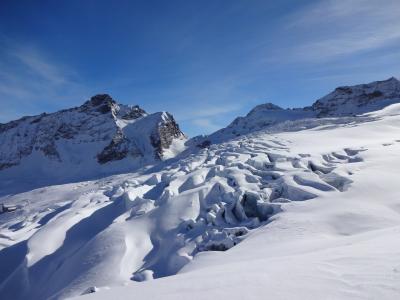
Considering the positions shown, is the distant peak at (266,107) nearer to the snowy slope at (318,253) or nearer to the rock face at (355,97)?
the rock face at (355,97)

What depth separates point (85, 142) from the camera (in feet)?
234

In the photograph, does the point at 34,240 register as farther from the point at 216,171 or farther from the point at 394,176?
the point at 394,176

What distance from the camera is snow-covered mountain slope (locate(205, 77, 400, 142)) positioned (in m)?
69.2

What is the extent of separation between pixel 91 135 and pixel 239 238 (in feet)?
226

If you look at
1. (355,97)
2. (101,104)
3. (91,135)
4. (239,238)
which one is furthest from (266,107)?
(239,238)

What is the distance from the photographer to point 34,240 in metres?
13.6

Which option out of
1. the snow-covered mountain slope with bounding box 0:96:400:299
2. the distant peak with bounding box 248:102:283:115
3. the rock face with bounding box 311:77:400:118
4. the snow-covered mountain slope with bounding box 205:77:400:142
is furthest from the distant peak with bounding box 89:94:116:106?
the snow-covered mountain slope with bounding box 0:96:400:299

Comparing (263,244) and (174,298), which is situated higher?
(174,298)

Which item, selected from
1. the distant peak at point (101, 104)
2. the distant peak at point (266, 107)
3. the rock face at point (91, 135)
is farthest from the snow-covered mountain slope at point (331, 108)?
the distant peak at point (101, 104)

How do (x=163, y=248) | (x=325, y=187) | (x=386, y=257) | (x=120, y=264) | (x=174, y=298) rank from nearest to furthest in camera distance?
(x=174, y=298), (x=386, y=257), (x=120, y=264), (x=163, y=248), (x=325, y=187)

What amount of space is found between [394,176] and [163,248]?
7.87 metres

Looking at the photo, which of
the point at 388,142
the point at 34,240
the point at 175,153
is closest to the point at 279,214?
the point at 34,240

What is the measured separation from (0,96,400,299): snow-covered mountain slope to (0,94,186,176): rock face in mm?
50571

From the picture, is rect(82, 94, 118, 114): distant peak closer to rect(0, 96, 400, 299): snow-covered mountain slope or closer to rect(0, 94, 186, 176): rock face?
rect(0, 94, 186, 176): rock face
